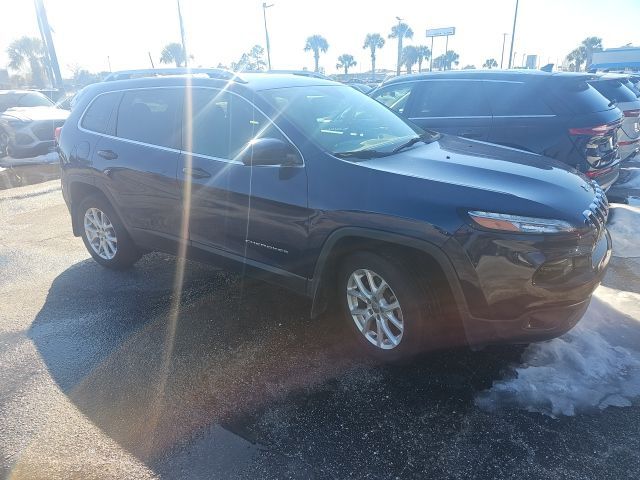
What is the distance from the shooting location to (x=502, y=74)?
572 centimetres

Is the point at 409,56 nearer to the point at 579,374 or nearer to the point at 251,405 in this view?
the point at 579,374

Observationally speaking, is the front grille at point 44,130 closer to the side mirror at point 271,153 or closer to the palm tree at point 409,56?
the side mirror at point 271,153

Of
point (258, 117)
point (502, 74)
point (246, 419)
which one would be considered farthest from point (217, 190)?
point (502, 74)

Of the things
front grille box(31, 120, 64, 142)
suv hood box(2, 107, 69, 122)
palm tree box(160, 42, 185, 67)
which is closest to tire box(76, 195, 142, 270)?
front grille box(31, 120, 64, 142)

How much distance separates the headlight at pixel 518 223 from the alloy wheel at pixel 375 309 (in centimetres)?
73

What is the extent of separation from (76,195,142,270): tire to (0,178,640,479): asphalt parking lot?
625mm

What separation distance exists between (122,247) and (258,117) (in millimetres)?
2205

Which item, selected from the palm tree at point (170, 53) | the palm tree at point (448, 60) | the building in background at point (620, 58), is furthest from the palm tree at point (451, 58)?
the palm tree at point (170, 53)

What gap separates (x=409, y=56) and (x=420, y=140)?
98.1m

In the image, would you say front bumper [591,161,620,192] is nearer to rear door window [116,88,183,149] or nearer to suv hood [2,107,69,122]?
rear door window [116,88,183,149]

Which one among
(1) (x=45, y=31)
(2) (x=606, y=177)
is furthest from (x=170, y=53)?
(2) (x=606, y=177)

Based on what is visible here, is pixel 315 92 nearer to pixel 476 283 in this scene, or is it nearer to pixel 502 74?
pixel 476 283

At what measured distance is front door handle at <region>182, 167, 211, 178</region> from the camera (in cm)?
360

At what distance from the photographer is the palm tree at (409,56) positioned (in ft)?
299
